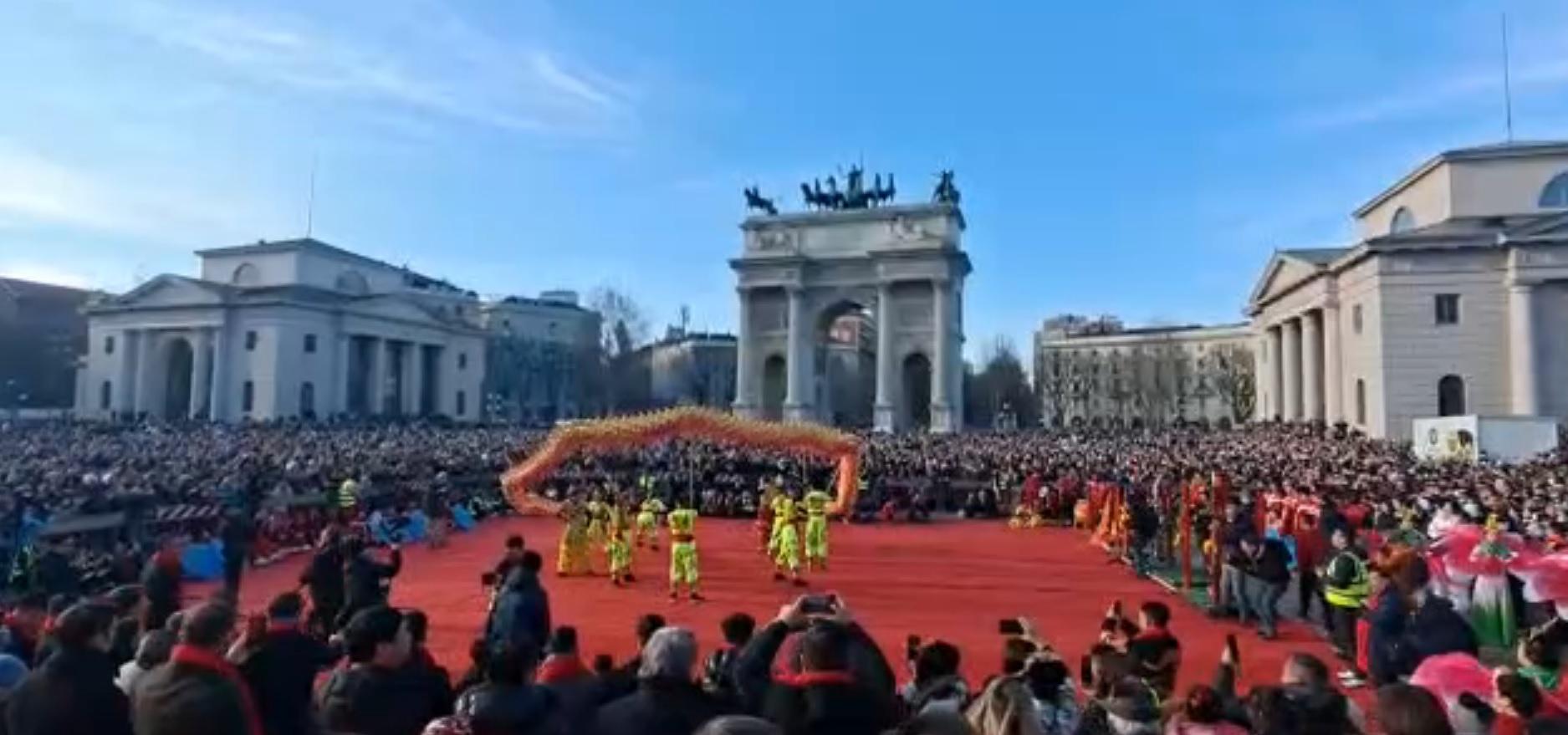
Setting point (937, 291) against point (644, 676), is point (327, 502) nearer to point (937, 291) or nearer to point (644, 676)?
point (644, 676)

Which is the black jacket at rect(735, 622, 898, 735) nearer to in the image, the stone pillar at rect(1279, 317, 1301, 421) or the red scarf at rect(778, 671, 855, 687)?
the red scarf at rect(778, 671, 855, 687)

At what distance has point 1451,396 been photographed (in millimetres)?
48062

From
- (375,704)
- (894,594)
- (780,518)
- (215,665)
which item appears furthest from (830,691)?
(780,518)

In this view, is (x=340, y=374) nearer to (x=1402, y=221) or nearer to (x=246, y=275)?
(x=246, y=275)

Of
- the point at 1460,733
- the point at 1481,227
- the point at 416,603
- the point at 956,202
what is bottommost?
the point at 416,603

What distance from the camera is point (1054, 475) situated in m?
34.5

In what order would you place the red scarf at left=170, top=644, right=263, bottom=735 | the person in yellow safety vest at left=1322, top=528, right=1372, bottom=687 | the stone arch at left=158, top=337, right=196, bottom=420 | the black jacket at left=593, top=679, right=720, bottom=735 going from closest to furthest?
the red scarf at left=170, top=644, right=263, bottom=735, the black jacket at left=593, top=679, right=720, bottom=735, the person in yellow safety vest at left=1322, top=528, right=1372, bottom=687, the stone arch at left=158, top=337, right=196, bottom=420

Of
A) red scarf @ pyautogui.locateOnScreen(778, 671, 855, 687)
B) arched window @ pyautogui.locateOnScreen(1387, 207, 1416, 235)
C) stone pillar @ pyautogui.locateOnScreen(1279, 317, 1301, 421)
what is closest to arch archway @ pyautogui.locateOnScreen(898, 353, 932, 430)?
stone pillar @ pyautogui.locateOnScreen(1279, 317, 1301, 421)

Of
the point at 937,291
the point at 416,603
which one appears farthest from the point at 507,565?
the point at 937,291

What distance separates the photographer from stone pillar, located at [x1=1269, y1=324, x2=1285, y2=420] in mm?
64125

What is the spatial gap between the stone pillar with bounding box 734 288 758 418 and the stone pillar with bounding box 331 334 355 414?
102ft

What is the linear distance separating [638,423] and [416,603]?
35.0 ft

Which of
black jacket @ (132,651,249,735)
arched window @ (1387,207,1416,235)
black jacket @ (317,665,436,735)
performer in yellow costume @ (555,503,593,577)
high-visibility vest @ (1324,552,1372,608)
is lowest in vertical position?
performer in yellow costume @ (555,503,593,577)

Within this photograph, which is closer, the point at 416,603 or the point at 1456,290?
the point at 416,603
